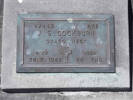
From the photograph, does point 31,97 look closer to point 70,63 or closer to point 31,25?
point 70,63

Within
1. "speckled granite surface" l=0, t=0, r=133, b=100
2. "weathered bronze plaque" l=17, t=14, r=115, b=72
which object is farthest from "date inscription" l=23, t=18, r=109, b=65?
"speckled granite surface" l=0, t=0, r=133, b=100

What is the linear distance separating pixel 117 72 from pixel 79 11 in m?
1.06

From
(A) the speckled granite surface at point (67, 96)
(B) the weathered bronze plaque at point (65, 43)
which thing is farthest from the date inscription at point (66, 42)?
(A) the speckled granite surface at point (67, 96)

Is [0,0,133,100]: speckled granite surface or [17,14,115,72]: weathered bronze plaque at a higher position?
[17,14,115,72]: weathered bronze plaque

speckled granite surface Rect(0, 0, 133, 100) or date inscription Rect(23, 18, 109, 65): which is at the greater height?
date inscription Rect(23, 18, 109, 65)

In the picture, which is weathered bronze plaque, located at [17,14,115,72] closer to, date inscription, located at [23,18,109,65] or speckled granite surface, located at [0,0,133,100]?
date inscription, located at [23,18,109,65]

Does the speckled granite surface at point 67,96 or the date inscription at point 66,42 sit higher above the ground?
the date inscription at point 66,42

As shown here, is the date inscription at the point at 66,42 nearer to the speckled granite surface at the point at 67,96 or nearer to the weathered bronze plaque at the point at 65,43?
the weathered bronze plaque at the point at 65,43

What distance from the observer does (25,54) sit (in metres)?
4.90

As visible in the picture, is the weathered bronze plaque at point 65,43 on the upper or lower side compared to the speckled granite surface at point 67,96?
upper

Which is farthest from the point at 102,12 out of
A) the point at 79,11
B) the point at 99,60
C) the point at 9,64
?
the point at 9,64

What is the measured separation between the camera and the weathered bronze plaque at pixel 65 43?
487cm

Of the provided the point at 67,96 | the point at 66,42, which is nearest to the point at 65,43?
the point at 66,42

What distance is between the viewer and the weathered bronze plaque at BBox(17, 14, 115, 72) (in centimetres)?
487
